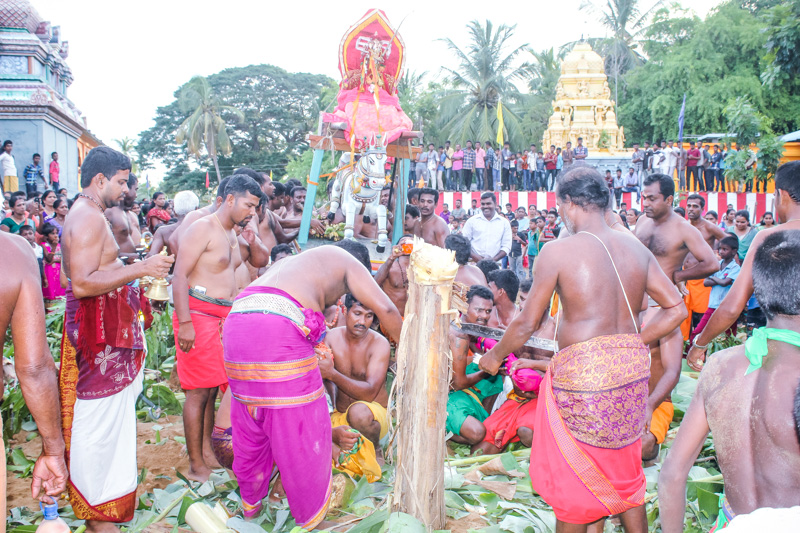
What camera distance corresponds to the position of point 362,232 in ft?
31.0

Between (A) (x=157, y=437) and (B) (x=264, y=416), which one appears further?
(A) (x=157, y=437)

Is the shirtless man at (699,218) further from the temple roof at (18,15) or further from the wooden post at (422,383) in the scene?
the temple roof at (18,15)

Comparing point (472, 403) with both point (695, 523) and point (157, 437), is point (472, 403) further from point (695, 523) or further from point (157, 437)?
point (157, 437)

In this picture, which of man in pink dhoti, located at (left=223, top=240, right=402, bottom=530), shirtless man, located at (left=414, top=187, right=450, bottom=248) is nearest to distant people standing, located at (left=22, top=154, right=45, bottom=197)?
shirtless man, located at (left=414, top=187, right=450, bottom=248)

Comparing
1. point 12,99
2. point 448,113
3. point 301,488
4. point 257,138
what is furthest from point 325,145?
point 257,138

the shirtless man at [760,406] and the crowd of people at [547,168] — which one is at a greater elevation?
the crowd of people at [547,168]

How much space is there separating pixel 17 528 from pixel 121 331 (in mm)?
1108

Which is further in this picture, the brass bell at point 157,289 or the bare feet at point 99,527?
the brass bell at point 157,289

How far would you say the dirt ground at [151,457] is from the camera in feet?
13.4

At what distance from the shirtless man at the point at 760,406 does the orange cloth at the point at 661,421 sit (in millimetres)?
2406

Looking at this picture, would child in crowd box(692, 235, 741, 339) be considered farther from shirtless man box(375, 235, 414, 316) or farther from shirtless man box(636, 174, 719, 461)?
shirtless man box(375, 235, 414, 316)

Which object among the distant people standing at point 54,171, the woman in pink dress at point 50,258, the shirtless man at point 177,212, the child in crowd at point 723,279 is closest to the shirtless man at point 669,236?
the child in crowd at point 723,279

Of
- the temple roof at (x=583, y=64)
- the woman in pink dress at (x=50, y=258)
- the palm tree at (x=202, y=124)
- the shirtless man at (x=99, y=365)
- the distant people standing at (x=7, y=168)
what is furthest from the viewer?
the palm tree at (x=202, y=124)

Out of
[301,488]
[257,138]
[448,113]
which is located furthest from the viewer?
[257,138]
